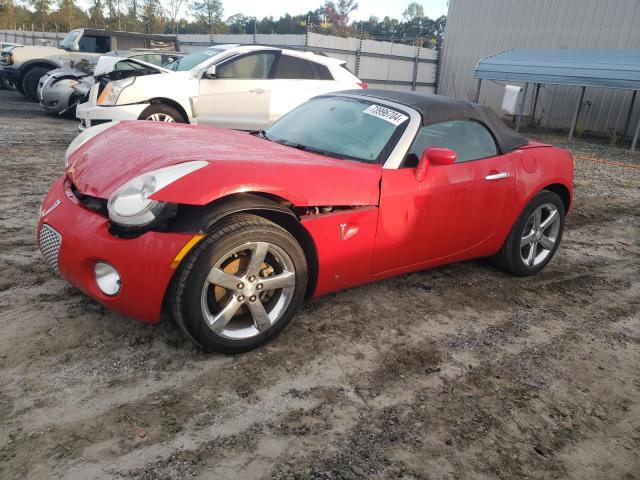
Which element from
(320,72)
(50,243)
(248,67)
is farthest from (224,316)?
(320,72)

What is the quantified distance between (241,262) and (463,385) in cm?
132

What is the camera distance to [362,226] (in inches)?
115

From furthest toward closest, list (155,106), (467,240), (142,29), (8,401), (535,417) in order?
(142,29)
(155,106)
(467,240)
(535,417)
(8,401)

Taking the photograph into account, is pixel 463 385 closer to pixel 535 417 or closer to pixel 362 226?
pixel 535 417

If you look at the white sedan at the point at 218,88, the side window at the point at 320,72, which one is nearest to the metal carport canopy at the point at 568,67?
the white sedan at the point at 218,88

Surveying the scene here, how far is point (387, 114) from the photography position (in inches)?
134

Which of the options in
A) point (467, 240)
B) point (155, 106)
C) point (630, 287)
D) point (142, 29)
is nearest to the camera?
point (467, 240)

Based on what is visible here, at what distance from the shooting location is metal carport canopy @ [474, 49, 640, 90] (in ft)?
42.5

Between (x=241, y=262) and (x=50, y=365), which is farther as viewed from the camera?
(x=241, y=262)

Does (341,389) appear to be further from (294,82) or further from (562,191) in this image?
(294,82)

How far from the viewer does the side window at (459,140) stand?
10.8ft

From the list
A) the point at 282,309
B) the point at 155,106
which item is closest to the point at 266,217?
the point at 282,309

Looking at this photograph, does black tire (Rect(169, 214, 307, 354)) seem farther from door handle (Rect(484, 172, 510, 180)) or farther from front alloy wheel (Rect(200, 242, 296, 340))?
door handle (Rect(484, 172, 510, 180))

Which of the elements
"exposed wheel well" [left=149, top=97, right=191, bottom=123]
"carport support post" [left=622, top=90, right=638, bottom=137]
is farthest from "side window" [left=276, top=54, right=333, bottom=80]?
"carport support post" [left=622, top=90, right=638, bottom=137]
